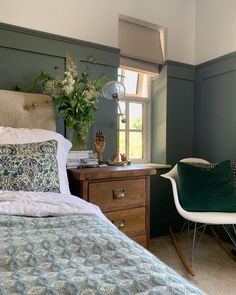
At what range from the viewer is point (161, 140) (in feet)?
9.26

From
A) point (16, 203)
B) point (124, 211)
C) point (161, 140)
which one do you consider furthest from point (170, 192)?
point (16, 203)

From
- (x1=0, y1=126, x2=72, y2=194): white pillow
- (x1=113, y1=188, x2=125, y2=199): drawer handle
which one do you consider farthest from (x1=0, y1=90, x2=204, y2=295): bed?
(x1=113, y1=188, x2=125, y2=199): drawer handle

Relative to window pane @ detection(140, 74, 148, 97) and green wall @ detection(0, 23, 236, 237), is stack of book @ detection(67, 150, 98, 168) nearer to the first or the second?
green wall @ detection(0, 23, 236, 237)

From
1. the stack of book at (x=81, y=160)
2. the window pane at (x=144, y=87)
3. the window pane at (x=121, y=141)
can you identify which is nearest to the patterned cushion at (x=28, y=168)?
the stack of book at (x=81, y=160)

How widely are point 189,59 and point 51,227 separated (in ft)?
8.66

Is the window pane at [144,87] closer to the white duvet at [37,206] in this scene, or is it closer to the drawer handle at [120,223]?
the drawer handle at [120,223]

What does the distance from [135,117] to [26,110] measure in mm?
1336

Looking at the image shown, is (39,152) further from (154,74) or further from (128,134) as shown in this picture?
(154,74)

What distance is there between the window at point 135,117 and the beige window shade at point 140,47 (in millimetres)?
142

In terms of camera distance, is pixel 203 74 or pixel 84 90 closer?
pixel 84 90

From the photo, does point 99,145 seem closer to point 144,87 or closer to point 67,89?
point 67,89

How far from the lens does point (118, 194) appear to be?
1.81 metres

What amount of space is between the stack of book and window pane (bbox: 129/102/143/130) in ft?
3.14

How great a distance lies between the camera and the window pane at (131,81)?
283 centimetres
